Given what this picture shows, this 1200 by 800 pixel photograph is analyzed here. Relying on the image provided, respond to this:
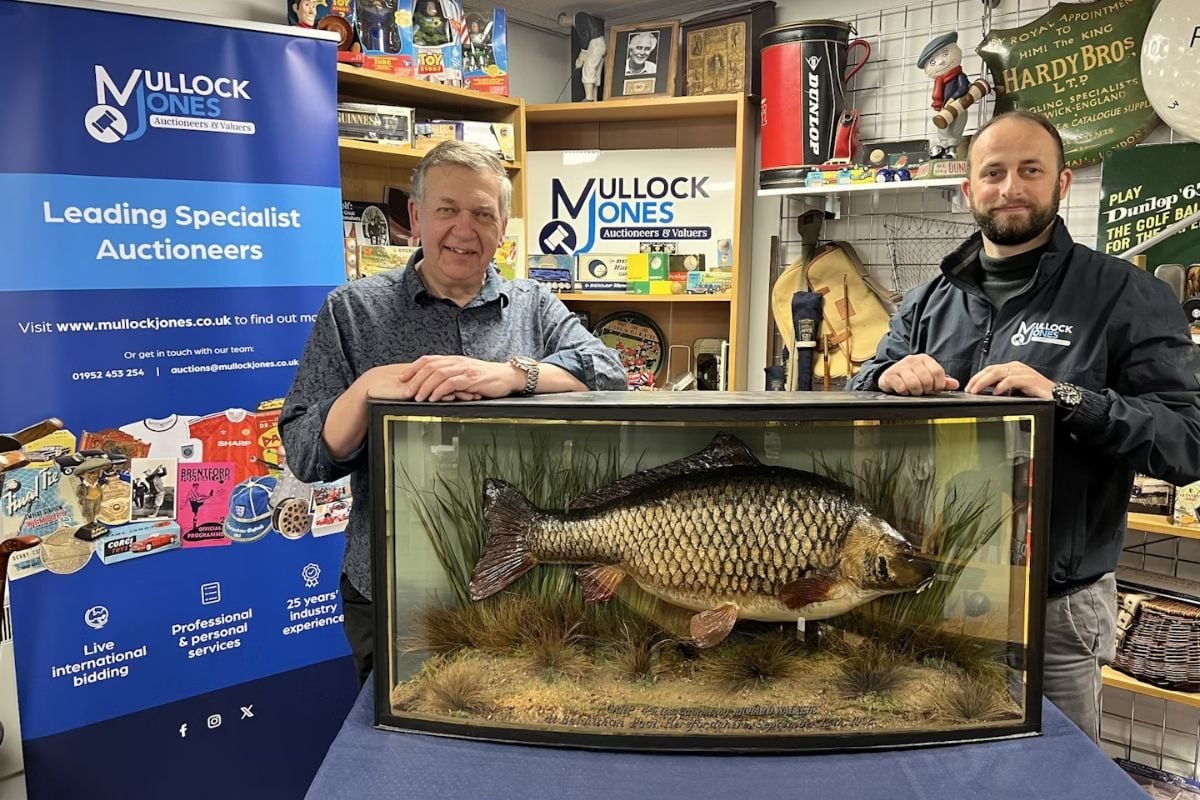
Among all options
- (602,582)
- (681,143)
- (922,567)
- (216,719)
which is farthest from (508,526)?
(681,143)

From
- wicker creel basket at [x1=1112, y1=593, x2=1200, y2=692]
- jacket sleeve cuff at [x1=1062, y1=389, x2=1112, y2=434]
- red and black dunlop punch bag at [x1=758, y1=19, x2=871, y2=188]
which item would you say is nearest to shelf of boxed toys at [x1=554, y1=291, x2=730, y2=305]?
red and black dunlop punch bag at [x1=758, y1=19, x2=871, y2=188]

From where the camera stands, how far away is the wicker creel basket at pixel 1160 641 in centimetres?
238

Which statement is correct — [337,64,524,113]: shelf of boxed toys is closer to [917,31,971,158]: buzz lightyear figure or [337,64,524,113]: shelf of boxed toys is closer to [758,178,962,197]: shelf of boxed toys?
[758,178,962,197]: shelf of boxed toys

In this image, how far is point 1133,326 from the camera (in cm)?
145

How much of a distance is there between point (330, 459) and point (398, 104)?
2273mm

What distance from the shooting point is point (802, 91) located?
296 cm

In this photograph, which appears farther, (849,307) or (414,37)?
(849,307)

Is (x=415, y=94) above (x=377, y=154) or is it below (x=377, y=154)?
above

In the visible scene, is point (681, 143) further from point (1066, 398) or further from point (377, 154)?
point (1066, 398)

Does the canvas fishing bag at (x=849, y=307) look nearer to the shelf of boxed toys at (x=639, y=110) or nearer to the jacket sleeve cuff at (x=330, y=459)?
the shelf of boxed toys at (x=639, y=110)

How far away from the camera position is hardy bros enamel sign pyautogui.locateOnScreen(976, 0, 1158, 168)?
2.64m

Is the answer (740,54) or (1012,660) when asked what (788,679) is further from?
(740,54)

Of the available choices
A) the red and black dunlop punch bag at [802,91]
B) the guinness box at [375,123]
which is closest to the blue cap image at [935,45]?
the red and black dunlop punch bag at [802,91]

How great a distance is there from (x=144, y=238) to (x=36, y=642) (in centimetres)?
100
